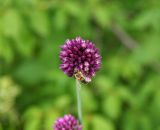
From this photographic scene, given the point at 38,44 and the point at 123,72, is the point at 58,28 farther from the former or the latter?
the point at 123,72

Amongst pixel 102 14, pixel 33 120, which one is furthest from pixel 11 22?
pixel 102 14

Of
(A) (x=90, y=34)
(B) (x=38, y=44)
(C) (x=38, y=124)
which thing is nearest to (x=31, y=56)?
(B) (x=38, y=44)

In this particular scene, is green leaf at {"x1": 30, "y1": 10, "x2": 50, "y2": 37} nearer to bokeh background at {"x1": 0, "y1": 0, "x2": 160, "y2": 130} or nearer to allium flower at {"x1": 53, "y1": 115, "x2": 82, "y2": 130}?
bokeh background at {"x1": 0, "y1": 0, "x2": 160, "y2": 130}

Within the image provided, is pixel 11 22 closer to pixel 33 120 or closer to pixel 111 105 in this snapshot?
pixel 33 120

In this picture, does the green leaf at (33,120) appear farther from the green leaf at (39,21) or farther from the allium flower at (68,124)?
the allium flower at (68,124)

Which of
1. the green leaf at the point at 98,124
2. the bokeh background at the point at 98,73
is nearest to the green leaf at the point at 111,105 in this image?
the bokeh background at the point at 98,73

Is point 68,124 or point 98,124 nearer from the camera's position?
point 68,124

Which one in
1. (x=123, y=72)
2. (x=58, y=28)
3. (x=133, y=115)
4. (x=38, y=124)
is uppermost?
(x=58, y=28)
